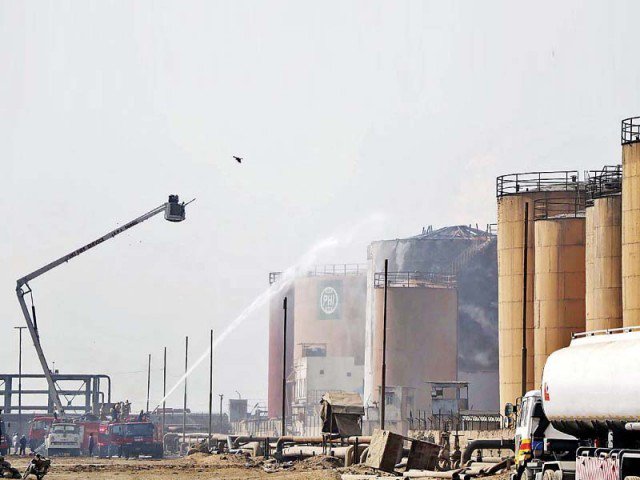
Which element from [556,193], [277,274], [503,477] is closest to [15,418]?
[277,274]

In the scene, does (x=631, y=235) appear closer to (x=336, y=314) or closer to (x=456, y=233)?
(x=456, y=233)

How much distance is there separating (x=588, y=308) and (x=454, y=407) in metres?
33.6

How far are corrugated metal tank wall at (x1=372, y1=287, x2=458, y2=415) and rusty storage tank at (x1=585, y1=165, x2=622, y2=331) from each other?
4477 cm

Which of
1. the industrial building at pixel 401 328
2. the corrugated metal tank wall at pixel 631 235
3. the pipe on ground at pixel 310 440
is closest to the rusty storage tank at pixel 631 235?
the corrugated metal tank wall at pixel 631 235

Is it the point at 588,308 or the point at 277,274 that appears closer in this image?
the point at 588,308

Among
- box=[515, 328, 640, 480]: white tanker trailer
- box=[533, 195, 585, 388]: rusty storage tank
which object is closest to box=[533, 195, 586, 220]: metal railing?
→ box=[533, 195, 585, 388]: rusty storage tank

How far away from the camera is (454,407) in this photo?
301 feet

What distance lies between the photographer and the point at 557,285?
65.0 m

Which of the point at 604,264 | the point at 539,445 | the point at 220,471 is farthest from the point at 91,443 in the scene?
the point at 539,445

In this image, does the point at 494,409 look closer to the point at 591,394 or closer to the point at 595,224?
the point at 595,224

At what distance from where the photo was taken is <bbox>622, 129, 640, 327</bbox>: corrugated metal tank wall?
178 ft

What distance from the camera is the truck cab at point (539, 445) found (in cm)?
3111

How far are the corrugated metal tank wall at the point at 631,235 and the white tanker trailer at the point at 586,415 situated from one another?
73.2 ft

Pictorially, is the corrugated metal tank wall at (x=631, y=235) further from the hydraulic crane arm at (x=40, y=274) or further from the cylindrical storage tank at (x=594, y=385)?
the hydraulic crane arm at (x=40, y=274)
